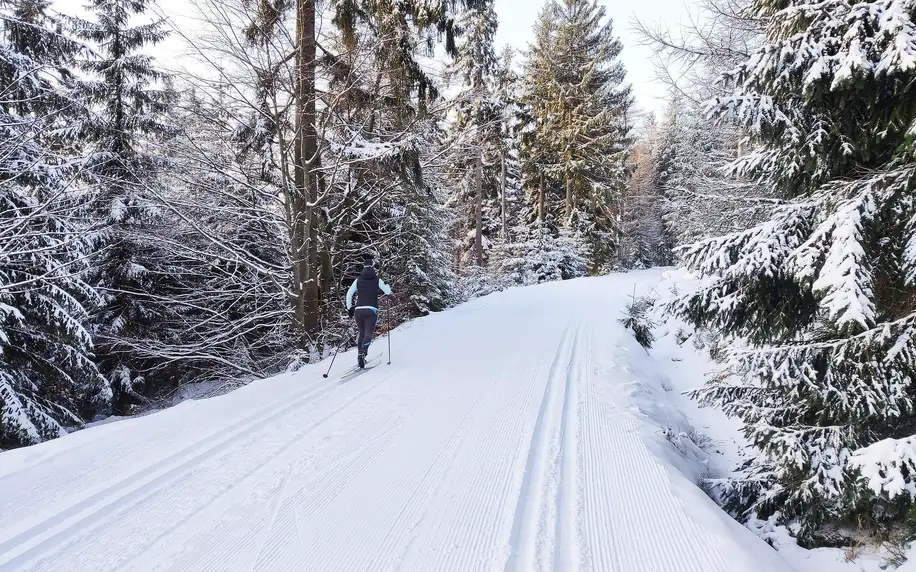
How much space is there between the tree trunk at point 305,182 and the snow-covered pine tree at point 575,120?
57.4 ft

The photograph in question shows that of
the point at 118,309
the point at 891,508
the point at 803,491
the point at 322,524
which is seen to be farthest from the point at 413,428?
the point at 118,309

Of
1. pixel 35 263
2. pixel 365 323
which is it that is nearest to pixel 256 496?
pixel 365 323

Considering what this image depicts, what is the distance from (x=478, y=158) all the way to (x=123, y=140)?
15.7 m

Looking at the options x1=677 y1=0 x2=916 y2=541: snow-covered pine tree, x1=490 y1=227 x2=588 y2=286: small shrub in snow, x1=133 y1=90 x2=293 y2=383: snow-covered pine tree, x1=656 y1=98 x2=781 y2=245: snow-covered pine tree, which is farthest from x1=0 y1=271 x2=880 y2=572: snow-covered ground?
x1=490 y1=227 x2=588 y2=286: small shrub in snow

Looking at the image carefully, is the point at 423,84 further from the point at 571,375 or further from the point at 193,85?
the point at 571,375

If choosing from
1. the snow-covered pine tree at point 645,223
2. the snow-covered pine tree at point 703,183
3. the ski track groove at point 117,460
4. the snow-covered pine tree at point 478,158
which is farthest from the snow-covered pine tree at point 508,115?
the ski track groove at point 117,460

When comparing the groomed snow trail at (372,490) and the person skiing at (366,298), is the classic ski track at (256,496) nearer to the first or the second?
the groomed snow trail at (372,490)

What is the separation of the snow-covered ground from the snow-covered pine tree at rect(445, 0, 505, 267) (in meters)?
11.2

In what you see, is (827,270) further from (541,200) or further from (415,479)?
(541,200)

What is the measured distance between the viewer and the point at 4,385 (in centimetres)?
693

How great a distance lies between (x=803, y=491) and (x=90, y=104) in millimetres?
14540

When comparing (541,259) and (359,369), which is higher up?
(541,259)

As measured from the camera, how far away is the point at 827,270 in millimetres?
2922

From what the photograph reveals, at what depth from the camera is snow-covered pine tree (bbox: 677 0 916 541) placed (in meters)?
2.94
